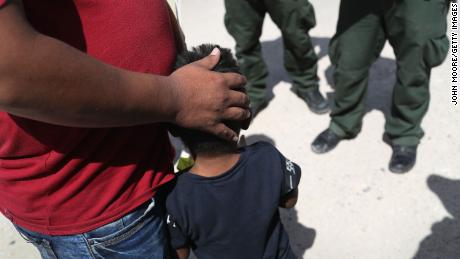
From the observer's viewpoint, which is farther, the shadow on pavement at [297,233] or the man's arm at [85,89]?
the shadow on pavement at [297,233]

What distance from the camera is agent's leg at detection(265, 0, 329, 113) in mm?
2986

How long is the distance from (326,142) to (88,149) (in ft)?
7.48

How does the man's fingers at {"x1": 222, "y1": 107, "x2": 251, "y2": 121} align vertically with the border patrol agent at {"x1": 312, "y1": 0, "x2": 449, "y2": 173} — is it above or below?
above

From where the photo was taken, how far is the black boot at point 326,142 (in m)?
3.06

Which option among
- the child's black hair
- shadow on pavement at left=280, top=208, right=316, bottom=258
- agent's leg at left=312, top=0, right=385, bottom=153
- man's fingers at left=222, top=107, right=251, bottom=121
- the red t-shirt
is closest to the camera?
the red t-shirt

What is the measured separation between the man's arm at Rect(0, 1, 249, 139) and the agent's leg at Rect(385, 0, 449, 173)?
171 centimetres

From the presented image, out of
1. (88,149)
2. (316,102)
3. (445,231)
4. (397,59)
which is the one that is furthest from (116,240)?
(316,102)

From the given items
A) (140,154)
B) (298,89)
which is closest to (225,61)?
(140,154)

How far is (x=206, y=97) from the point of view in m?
1.03

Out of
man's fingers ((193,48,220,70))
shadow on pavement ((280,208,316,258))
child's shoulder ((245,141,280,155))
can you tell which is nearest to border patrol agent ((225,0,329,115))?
shadow on pavement ((280,208,316,258))

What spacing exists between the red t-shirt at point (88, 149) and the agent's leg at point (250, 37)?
2.06 meters

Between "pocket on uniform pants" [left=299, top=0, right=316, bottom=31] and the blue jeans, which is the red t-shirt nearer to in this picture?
the blue jeans

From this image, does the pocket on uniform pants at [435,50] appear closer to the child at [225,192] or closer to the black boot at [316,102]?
the black boot at [316,102]

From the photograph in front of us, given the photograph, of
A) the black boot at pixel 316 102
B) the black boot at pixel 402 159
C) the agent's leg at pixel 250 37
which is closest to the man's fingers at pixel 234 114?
the black boot at pixel 402 159
